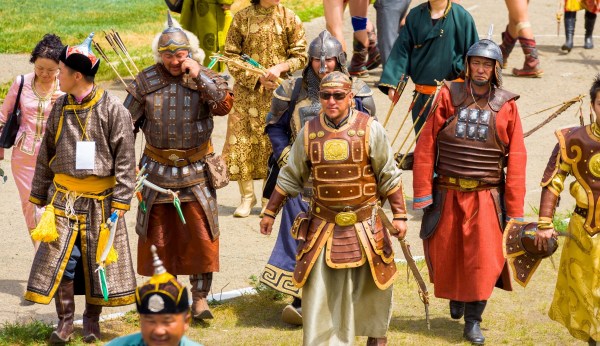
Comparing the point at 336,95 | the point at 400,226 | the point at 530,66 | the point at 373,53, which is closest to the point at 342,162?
the point at 336,95

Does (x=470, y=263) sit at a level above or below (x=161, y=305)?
below

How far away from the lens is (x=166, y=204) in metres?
8.84

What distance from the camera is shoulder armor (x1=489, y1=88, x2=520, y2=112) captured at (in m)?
8.55

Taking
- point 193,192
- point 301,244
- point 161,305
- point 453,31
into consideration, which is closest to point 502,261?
point 301,244

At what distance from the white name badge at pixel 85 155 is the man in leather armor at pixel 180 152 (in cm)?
66

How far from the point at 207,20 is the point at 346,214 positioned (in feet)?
17.9

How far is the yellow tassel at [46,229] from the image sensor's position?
26.3 feet

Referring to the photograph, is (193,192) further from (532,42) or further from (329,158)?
(532,42)

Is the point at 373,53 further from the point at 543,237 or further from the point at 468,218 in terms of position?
the point at 543,237

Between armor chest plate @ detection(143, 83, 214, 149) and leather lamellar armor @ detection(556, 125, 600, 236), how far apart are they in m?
2.38

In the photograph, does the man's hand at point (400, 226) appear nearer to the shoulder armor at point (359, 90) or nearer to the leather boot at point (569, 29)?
the shoulder armor at point (359, 90)

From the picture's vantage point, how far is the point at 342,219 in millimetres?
7824

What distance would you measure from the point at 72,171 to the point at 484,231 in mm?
2683

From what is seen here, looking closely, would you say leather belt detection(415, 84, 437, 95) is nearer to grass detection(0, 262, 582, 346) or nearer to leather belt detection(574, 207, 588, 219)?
grass detection(0, 262, 582, 346)
